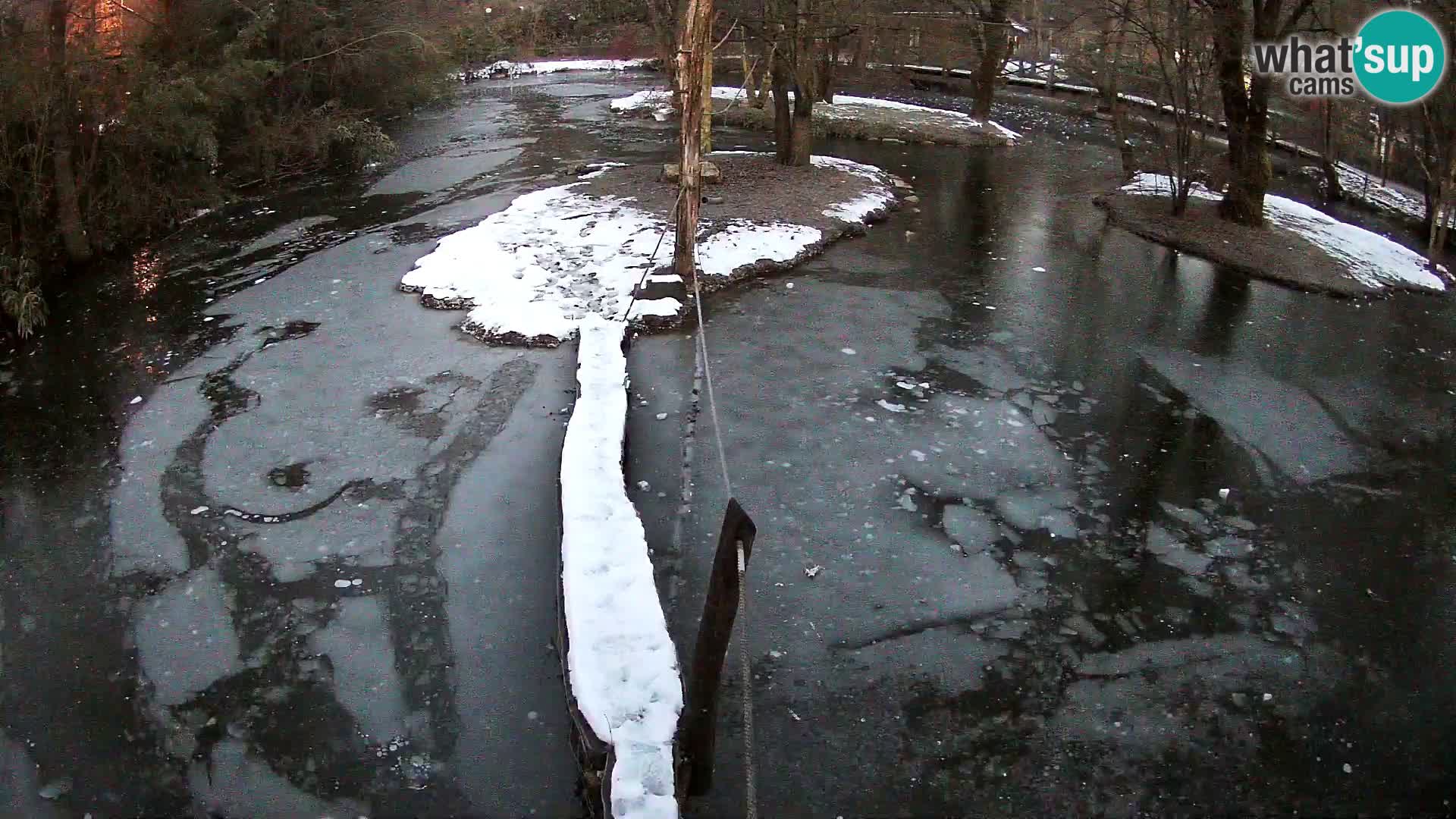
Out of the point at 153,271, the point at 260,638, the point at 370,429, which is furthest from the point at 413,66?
the point at 260,638

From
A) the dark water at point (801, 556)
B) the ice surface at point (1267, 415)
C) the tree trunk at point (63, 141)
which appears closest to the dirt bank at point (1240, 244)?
the dark water at point (801, 556)

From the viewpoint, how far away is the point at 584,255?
1384 centimetres

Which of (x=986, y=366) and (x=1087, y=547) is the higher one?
(x=986, y=366)

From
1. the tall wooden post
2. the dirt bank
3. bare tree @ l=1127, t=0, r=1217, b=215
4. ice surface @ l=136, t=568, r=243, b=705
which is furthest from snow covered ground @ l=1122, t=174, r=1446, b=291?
ice surface @ l=136, t=568, r=243, b=705

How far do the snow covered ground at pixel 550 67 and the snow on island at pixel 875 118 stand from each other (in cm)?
969

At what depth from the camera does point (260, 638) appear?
6.40 m

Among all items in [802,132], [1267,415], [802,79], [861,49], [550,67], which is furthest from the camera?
[550,67]

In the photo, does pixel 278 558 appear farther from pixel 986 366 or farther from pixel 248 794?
pixel 986 366

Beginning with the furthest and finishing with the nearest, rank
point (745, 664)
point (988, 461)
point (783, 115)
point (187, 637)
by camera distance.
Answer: point (783, 115) < point (988, 461) < point (187, 637) < point (745, 664)

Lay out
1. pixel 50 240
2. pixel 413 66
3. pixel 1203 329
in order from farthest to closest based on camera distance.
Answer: pixel 413 66 → pixel 50 240 → pixel 1203 329

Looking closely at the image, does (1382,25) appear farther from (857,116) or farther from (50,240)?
(50,240)

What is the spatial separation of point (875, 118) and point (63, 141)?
17989mm

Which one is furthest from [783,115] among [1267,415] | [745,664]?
[745,664]

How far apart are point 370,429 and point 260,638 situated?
3052mm
